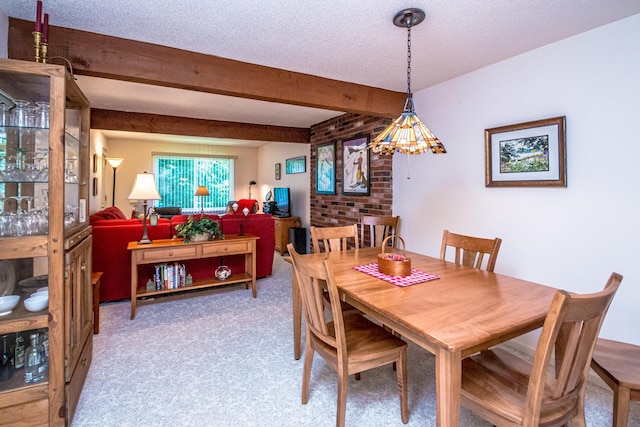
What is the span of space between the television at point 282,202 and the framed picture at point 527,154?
3874mm

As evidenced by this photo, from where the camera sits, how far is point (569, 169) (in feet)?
7.11

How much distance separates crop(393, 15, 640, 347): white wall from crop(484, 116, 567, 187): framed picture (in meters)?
0.06

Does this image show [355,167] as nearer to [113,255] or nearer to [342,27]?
[342,27]

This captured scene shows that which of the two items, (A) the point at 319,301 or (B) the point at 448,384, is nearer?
(B) the point at 448,384

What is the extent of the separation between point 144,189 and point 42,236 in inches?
68.1

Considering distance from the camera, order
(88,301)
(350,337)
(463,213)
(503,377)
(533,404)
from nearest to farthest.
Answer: (533,404)
(503,377)
(350,337)
(88,301)
(463,213)

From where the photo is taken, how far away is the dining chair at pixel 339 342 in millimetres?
1443

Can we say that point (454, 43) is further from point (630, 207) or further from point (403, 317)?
point (403, 317)

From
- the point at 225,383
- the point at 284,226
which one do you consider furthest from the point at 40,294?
the point at 284,226

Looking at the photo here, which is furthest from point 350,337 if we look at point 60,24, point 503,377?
point 60,24

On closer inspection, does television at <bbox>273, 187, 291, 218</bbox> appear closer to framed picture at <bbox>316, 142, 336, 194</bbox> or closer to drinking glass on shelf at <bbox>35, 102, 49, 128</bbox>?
framed picture at <bbox>316, 142, 336, 194</bbox>

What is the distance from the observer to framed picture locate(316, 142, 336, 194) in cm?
461

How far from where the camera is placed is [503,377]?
135cm

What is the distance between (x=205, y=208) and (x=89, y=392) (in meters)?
6.15
